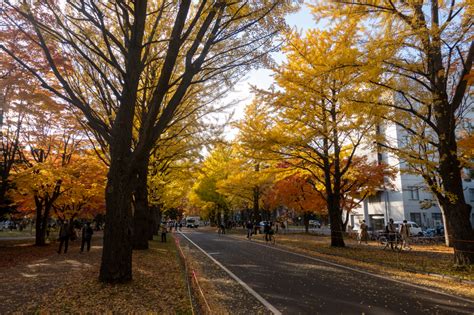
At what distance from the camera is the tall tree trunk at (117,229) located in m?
7.52

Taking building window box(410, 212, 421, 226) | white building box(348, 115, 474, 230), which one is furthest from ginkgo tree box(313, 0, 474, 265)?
building window box(410, 212, 421, 226)

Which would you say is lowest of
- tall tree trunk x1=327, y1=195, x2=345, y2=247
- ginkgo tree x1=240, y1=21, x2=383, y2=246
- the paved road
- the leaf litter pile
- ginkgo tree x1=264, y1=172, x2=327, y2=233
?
the paved road

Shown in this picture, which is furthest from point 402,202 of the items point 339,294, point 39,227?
point 39,227

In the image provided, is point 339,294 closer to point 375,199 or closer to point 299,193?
point 299,193

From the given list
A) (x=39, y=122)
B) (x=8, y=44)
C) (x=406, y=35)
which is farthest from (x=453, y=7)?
(x=39, y=122)

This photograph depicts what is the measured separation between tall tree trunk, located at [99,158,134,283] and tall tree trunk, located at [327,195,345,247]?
13.3m

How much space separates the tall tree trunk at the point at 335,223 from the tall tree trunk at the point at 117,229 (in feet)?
43.6

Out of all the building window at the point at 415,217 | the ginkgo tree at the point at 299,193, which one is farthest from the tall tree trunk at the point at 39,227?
the building window at the point at 415,217

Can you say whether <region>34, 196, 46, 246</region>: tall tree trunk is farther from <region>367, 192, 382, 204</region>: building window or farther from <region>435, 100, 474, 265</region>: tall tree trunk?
<region>367, 192, 382, 204</region>: building window

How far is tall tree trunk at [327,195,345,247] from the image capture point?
1827 centimetres

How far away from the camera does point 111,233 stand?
24.9ft

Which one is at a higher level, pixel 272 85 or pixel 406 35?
pixel 272 85

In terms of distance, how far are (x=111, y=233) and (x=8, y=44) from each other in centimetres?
902

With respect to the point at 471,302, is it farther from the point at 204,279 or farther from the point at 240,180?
the point at 240,180
